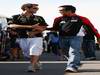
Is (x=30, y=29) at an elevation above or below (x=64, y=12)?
below

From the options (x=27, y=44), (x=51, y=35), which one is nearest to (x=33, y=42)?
(x=27, y=44)

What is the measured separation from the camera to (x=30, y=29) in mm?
11359

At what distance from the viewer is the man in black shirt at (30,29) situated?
11336 millimetres

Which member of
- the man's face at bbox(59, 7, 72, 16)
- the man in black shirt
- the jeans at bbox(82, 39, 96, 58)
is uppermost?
the man's face at bbox(59, 7, 72, 16)

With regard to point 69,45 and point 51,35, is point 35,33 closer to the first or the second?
point 69,45

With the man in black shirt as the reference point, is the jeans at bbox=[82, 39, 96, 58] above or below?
below

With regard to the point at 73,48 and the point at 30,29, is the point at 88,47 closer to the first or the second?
the point at 73,48

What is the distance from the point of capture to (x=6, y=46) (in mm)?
17109

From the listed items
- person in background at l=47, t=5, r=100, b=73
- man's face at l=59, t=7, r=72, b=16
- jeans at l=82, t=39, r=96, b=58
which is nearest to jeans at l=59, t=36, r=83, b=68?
person in background at l=47, t=5, r=100, b=73

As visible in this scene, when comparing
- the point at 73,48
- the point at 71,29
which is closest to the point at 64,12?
the point at 71,29

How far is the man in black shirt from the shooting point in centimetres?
1134

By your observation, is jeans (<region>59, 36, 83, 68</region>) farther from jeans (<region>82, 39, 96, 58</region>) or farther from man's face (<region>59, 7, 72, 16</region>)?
jeans (<region>82, 39, 96, 58</region>)

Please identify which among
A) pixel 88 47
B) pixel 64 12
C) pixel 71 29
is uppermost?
pixel 64 12

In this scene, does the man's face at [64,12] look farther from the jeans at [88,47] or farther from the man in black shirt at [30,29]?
the jeans at [88,47]
